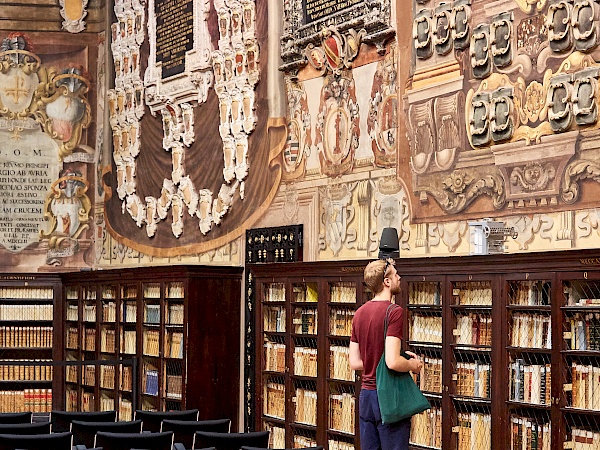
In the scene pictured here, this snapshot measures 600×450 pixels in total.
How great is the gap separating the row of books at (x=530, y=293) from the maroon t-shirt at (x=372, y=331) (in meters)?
1.69

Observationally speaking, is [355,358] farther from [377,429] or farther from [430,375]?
[430,375]

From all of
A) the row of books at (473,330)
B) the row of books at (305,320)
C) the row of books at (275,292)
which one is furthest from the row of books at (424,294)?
the row of books at (275,292)

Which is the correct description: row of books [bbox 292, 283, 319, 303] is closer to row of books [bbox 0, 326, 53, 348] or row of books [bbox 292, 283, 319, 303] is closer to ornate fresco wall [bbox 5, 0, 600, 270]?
ornate fresco wall [bbox 5, 0, 600, 270]

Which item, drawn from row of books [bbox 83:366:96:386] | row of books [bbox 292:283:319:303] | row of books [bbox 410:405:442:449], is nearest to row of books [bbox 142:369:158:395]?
row of books [bbox 83:366:96:386]

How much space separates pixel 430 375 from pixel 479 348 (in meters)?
0.86

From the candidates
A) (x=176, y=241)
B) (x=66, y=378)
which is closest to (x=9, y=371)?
(x=66, y=378)

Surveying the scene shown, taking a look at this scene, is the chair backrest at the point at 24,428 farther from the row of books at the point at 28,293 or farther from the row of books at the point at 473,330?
the row of books at the point at 28,293

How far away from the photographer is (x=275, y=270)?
530 inches

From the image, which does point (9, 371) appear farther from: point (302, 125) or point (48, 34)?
point (302, 125)

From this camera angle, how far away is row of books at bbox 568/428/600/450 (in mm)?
8820

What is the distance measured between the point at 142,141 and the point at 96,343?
3467mm

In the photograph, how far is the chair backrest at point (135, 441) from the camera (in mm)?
9703

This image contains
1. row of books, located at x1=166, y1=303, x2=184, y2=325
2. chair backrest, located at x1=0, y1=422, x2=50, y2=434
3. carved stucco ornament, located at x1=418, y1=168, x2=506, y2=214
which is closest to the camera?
chair backrest, located at x1=0, y1=422, x2=50, y2=434

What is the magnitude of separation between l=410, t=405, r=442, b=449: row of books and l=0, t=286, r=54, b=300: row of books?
9.70 metres
